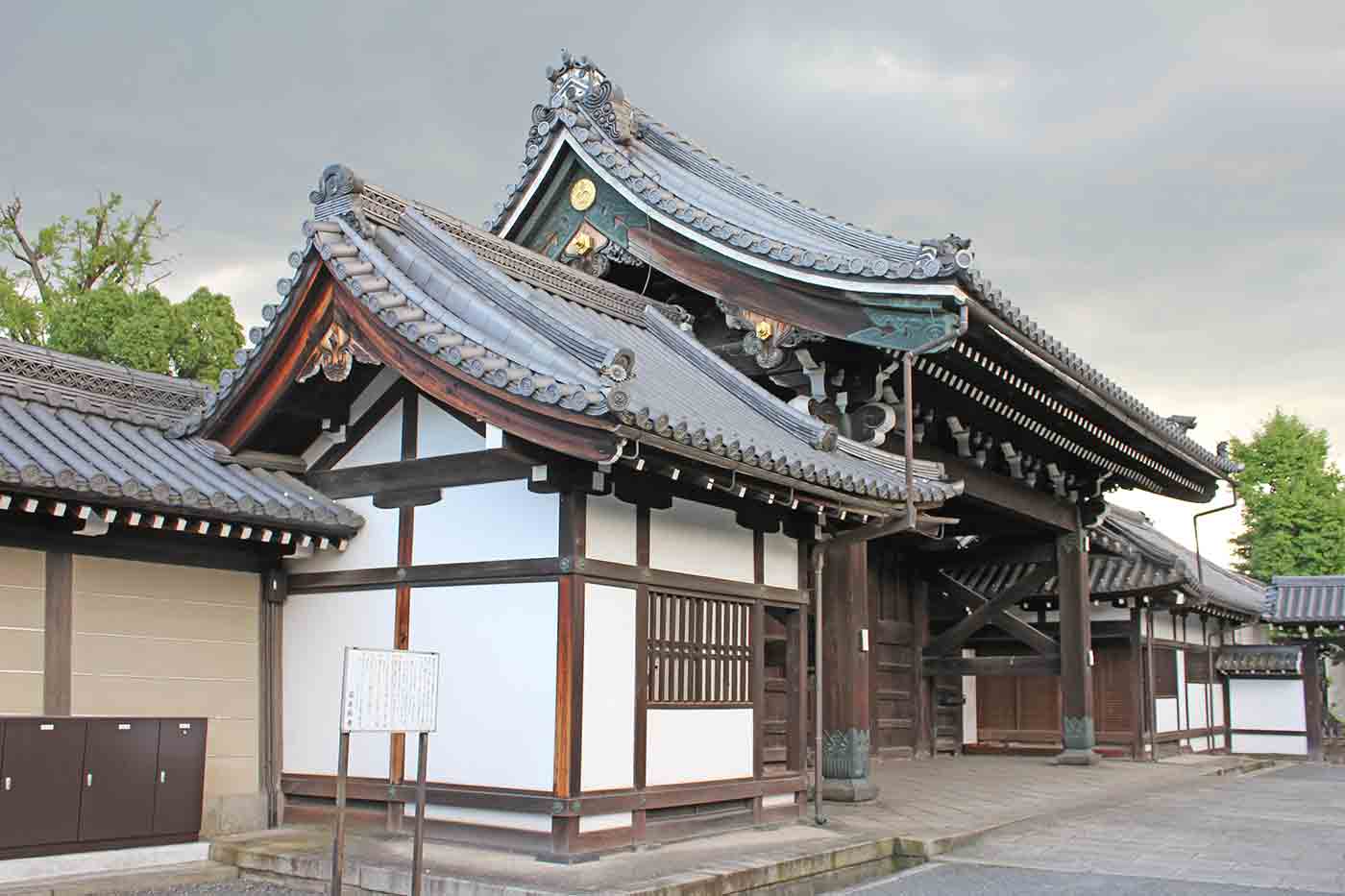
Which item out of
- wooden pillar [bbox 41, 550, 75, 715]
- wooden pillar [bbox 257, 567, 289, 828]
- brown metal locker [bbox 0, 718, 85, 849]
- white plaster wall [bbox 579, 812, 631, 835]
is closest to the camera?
brown metal locker [bbox 0, 718, 85, 849]

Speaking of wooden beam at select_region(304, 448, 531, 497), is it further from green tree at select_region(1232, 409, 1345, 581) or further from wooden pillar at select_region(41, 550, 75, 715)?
green tree at select_region(1232, 409, 1345, 581)

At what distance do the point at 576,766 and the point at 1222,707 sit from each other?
66.0 feet

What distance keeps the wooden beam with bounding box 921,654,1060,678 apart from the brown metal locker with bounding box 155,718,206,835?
12039 millimetres

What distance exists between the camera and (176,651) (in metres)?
9.64

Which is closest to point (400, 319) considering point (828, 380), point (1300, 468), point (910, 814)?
point (828, 380)

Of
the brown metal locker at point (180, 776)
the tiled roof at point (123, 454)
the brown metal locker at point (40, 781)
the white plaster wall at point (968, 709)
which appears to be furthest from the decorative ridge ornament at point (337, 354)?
the white plaster wall at point (968, 709)

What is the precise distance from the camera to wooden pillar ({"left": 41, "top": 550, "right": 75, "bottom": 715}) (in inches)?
346

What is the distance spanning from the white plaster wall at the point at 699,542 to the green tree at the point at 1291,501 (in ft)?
83.3

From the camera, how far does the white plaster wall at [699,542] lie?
950 cm

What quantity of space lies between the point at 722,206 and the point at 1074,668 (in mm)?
8782

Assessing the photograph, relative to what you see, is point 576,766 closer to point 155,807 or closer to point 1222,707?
point 155,807

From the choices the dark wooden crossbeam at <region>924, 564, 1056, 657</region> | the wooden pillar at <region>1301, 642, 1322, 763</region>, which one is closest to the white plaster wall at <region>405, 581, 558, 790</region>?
the dark wooden crossbeam at <region>924, 564, 1056, 657</region>

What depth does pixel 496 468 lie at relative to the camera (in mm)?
9195

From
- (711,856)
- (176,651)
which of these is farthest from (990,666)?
(176,651)
